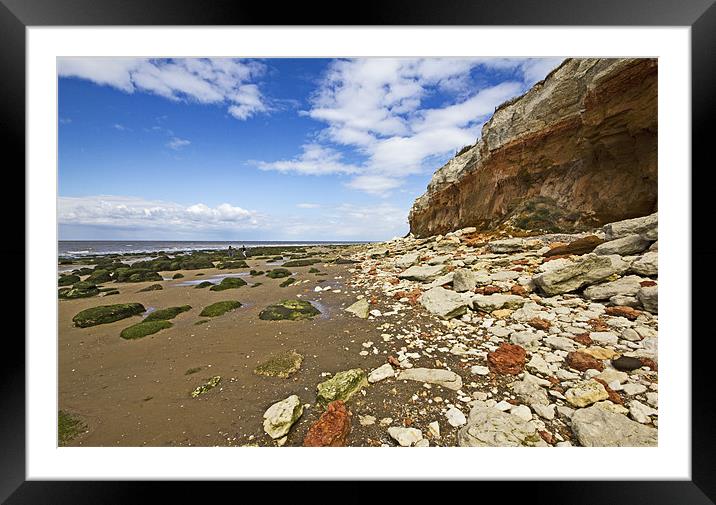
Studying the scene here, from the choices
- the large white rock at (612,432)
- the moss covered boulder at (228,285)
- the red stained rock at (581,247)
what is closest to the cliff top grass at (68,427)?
the large white rock at (612,432)

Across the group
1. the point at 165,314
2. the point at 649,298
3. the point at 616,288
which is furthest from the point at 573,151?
the point at 165,314

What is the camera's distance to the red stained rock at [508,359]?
8.42ft

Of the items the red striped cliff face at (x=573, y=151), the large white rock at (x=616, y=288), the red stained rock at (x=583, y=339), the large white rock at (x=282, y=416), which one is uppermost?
the red striped cliff face at (x=573, y=151)

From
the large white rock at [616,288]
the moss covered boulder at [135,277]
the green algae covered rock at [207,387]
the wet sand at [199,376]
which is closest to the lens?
the wet sand at [199,376]

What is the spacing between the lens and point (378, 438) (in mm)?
1983

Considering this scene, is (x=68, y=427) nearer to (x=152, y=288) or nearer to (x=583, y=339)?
(x=583, y=339)

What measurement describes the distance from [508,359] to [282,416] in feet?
8.08

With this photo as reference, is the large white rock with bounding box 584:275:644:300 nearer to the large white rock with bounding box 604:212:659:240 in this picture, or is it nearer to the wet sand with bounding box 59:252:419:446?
the large white rock with bounding box 604:212:659:240

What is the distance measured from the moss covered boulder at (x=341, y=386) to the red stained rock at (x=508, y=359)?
147 centimetres

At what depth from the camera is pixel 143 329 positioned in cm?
460

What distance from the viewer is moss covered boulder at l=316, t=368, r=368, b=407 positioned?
7.83 feet

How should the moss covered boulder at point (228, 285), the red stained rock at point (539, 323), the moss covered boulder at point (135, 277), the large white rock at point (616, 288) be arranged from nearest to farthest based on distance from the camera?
1. the red stained rock at point (539, 323)
2. the large white rock at point (616, 288)
3. the moss covered boulder at point (228, 285)
4. the moss covered boulder at point (135, 277)

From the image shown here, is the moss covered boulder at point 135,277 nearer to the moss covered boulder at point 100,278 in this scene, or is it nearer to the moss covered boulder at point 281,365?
the moss covered boulder at point 100,278
